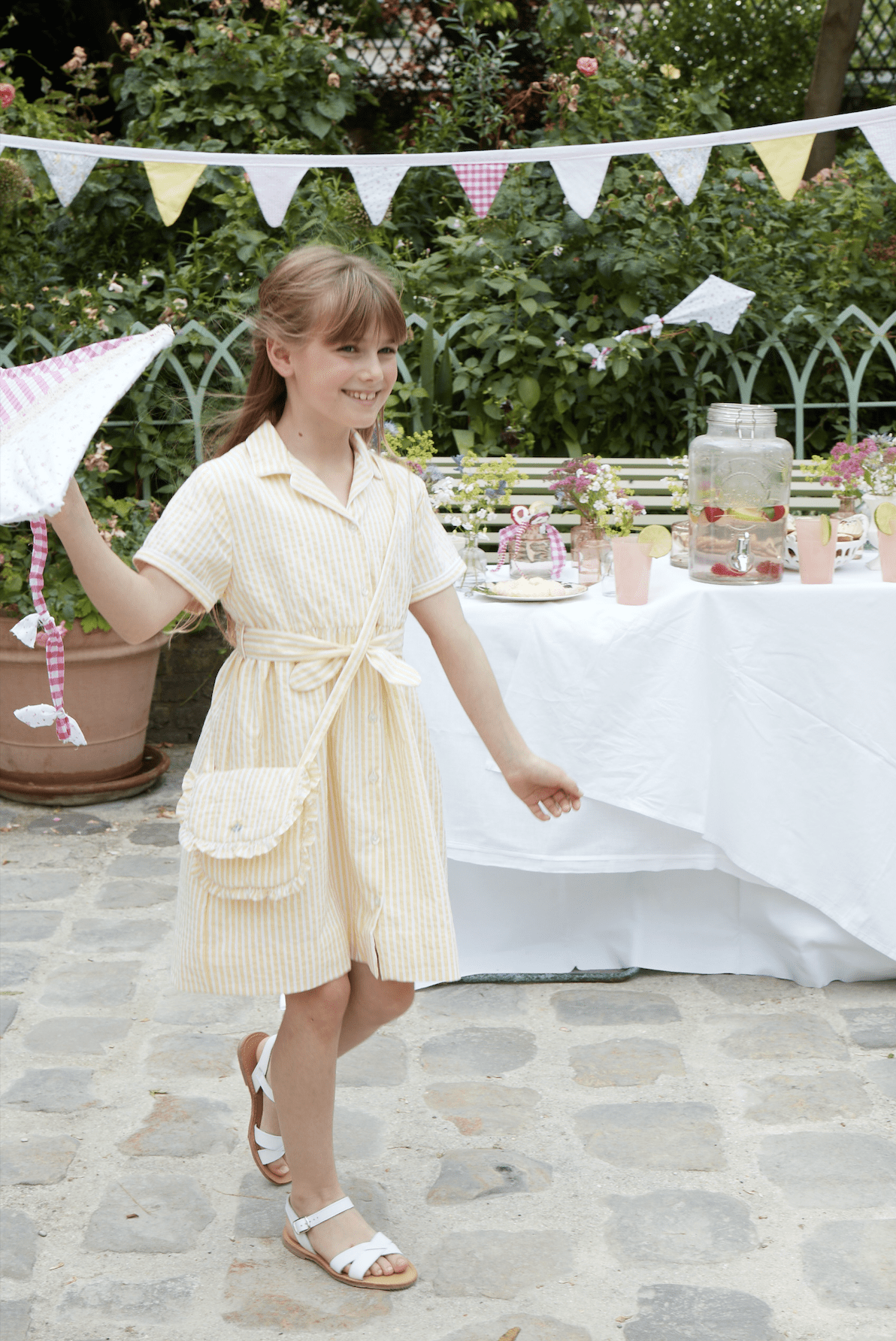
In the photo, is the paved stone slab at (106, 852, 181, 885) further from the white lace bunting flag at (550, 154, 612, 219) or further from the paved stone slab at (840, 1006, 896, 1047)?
the white lace bunting flag at (550, 154, 612, 219)

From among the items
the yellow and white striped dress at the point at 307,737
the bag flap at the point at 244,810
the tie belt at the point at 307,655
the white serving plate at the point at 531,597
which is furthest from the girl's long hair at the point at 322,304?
the white serving plate at the point at 531,597

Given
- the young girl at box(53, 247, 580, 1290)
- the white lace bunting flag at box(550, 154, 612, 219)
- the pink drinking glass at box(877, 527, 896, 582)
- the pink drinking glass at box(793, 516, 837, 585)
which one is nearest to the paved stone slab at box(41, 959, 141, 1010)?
the young girl at box(53, 247, 580, 1290)

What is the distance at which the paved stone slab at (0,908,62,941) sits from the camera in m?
3.40

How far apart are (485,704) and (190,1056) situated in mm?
1168

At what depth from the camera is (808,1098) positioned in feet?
8.49

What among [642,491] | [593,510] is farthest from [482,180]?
[593,510]

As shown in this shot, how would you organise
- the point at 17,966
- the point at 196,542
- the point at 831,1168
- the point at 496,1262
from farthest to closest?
the point at 17,966 → the point at 831,1168 → the point at 496,1262 → the point at 196,542

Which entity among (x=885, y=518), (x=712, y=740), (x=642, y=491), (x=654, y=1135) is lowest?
(x=654, y=1135)

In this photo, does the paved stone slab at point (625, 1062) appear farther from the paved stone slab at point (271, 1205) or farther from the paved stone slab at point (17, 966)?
the paved stone slab at point (17, 966)

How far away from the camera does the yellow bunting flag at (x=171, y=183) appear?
13.3 feet

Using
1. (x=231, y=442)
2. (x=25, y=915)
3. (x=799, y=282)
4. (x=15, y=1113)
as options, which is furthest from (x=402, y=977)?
(x=799, y=282)

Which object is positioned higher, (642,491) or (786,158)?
(786,158)

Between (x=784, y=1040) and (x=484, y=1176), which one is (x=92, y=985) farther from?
(x=784, y=1040)

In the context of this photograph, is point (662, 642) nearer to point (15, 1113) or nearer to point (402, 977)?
point (402, 977)
